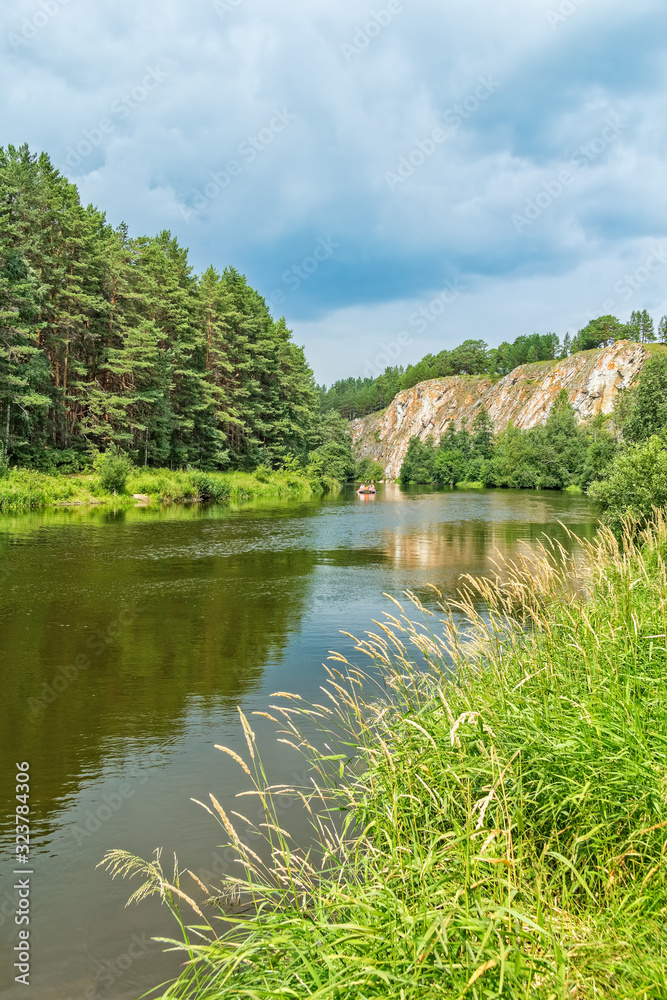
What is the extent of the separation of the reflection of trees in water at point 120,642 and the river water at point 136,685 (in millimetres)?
40

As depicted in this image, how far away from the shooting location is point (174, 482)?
Answer: 42.5m

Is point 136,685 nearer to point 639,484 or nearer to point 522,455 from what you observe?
point 639,484

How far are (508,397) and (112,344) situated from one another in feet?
425

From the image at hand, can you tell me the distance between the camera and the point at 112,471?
127 feet

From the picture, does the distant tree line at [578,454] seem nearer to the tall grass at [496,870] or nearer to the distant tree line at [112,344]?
the tall grass at [496,870]

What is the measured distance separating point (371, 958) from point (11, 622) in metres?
11.8

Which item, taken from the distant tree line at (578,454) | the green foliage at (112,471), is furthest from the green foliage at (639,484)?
the green foliage at (112,471)

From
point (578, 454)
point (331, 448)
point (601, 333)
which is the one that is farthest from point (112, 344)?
point (601, 333)

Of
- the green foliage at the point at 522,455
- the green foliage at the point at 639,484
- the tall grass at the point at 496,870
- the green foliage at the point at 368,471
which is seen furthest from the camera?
the green foliage at the point at 368,471

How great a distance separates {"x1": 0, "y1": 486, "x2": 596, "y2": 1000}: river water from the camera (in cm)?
438

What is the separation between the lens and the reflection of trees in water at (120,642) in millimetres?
7422

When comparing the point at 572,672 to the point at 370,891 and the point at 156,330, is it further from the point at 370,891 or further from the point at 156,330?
the point at 156,330

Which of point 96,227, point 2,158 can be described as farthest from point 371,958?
point 96,227

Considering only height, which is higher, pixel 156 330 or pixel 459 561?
pixel 156 330
